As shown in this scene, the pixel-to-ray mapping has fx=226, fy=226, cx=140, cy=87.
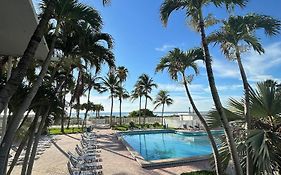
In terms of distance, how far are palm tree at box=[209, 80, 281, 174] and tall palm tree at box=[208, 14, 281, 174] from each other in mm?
437

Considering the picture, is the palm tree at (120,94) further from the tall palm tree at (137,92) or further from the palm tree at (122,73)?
the tall palm tree at (137,92)

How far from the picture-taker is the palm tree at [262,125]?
3740 mm

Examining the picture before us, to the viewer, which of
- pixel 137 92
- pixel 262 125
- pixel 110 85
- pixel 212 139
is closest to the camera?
pixel 262 125

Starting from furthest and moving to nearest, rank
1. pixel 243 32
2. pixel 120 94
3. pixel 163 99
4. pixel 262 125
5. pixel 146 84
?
pixel 163 99, pixel 146 84, pixel 120 94, pixel 243 32, pixel 262 125

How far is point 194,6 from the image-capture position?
538cm

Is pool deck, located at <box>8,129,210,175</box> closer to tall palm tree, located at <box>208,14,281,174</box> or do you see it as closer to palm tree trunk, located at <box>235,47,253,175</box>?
palm tree trunk, located at <box>235,47,253,175</box>

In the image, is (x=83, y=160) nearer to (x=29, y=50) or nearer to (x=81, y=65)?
(x=81, y=65)

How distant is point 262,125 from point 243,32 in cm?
220

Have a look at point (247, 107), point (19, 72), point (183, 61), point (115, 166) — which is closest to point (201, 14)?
point (247, 107)

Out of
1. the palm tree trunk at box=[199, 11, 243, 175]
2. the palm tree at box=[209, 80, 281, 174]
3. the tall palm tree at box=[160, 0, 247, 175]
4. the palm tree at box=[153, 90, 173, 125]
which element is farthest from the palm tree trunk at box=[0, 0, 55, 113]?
the palm tree at box=[153, 90, 173, 125]

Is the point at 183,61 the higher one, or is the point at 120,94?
the point at 120,94

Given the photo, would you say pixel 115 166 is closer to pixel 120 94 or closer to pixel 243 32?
pixel 243 32

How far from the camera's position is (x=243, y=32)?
541cm

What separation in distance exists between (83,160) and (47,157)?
3.12 m
